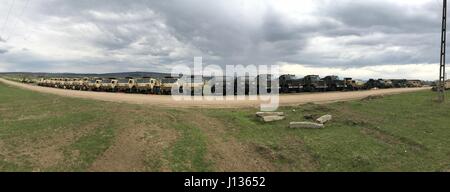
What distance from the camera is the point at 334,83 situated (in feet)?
149

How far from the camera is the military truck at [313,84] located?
138 ft

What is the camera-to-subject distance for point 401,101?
27.6m

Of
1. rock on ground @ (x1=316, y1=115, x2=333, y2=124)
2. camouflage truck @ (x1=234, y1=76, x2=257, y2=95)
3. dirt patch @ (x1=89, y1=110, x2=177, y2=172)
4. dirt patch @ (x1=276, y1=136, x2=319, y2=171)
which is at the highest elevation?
camouflage truck @ (x1=234, y1=76, x2=257, y2=95)

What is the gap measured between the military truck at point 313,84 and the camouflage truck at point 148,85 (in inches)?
660

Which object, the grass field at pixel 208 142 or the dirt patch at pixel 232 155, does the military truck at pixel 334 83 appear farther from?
the dirt patch at pixel 232 155

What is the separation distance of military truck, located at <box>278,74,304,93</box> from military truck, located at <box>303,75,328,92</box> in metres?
0.61

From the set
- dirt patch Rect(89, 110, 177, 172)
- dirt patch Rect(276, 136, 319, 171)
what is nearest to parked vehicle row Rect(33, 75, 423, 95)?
dirt patch Rect(89, 110, 177, 172)

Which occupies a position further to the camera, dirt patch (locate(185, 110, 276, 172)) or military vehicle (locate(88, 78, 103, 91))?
military vehicle (locate(88, 78, 103, 91))

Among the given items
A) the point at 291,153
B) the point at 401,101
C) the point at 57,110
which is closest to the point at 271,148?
the point at 291,153

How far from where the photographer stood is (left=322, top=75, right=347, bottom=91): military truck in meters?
44.8

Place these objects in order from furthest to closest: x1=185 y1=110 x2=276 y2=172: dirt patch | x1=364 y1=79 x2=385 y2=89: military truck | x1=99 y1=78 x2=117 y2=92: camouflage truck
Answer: x1=364 y1=79 x2=385 y2=89: military truck
x1=99 y1=78 x2=117 y2=92: camouflage truck
x1=185 y1=110 x2=276 y2=172: dirt patch

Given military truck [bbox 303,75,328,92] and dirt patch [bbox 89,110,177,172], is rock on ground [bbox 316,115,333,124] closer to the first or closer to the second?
dirt patch [bbox 89,110,177,172]

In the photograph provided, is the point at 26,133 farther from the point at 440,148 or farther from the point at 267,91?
the point at 267,91
